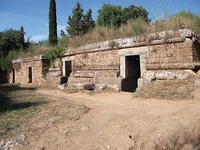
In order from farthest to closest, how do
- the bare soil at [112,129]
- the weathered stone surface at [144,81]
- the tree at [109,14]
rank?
the tree at [109,14], the weathered stone surface at [144,81], the bare soil at [112,129]

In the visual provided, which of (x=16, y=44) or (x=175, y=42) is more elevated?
(x=16, y=44)

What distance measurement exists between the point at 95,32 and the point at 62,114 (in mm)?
6141

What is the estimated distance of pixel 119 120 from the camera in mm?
3744

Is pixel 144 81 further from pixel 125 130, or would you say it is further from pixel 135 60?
pixel 125 130

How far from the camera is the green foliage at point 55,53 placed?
1063 centimetres

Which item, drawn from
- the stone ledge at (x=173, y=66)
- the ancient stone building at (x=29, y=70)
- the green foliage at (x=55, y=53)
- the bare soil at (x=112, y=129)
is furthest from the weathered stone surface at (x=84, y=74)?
the bare soil at (x=112, y=129)

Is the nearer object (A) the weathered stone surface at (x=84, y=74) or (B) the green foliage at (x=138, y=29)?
(B) the green foliage at (x=138, y=29)

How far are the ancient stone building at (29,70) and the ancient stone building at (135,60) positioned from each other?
2563 millimetres

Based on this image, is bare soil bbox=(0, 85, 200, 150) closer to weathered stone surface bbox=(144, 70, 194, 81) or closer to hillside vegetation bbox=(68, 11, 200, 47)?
weathered stone surface bbox=(144, 70, 194, 81)

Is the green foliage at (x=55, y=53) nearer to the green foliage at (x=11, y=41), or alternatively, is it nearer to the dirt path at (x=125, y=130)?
the dirt path at (x=125, y=130)

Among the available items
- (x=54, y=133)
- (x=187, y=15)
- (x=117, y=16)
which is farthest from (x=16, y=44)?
(x=54, y=133)

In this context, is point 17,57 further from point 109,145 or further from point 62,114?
point 109,145

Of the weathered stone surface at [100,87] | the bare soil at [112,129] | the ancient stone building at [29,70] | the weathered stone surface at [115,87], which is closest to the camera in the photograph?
the bare soil at [112,129]

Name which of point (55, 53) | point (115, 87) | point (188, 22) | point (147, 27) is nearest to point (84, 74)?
point (115, 87)
